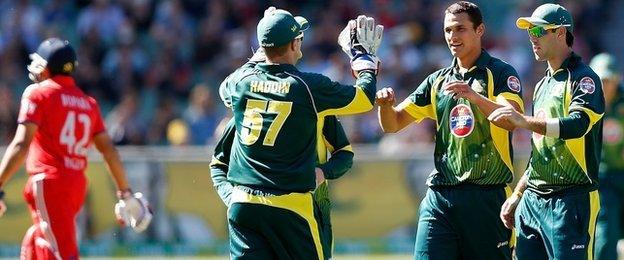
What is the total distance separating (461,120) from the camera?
888cm

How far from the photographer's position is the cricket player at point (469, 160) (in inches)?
348

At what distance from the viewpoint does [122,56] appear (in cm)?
2066

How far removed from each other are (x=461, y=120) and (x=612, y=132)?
4270mm

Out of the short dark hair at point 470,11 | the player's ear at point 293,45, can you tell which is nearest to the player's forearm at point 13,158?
the player's ear at point 293,45

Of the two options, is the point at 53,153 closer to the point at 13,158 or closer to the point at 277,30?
the point at 13,158

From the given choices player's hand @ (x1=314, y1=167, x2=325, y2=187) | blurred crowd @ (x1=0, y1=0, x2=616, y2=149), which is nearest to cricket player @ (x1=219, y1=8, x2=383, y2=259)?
player's hand @ (x1=314, y1=167, x2=325, y2=187)

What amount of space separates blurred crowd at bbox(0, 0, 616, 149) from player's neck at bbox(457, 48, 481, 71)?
10572mm

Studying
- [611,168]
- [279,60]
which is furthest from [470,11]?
[611,168]

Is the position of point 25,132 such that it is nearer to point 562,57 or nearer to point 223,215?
point 562,57

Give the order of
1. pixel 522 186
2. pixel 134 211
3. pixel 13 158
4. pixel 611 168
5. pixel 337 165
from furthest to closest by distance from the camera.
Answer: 1. pixel 611 168
2. pixel 134 211
3. pixel 13 158
4. pixel 337 165
5. pixel 522 186

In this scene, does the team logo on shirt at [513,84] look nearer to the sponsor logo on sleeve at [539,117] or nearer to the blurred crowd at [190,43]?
the sponsor logo on sleeve at [539,117]

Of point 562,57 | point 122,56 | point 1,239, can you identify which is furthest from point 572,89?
point 122,56

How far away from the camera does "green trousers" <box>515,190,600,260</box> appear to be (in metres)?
8.68

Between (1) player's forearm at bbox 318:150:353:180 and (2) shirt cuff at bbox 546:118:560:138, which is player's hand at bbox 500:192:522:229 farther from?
(1) player's forearm at bbox 318:150:353:180
